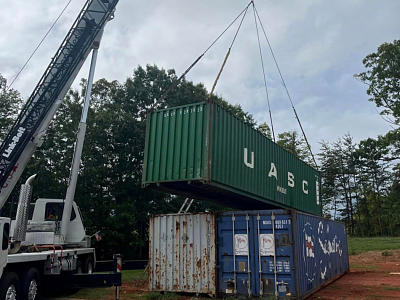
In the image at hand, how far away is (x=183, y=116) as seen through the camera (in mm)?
10531

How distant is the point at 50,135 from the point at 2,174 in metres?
16.3

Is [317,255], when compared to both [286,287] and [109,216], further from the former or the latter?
[109,216]

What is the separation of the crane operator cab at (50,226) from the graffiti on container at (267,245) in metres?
6.29

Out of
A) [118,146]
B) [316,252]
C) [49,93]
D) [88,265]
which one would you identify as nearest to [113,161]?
[118,146]

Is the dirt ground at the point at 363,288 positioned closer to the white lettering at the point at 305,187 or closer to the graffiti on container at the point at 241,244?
the graffiti on container at the point at 241,244

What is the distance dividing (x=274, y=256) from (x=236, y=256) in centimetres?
112

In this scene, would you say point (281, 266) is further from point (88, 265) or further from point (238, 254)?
point (88, 265)

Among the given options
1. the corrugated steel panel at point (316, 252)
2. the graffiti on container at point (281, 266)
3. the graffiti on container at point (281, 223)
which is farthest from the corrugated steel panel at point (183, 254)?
the corrugated steel panel at point (316, 252)

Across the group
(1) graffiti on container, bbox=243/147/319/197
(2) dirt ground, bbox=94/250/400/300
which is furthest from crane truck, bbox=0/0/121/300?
(1) graffiti on container, bbox=243/147/319/197

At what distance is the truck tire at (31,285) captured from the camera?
28.7ft

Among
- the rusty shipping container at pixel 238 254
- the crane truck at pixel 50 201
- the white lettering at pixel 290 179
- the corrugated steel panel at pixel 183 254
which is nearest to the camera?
the crane truck at pixel 50 201

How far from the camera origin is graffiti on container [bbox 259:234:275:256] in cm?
1010

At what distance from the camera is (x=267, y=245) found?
10172 millimetres

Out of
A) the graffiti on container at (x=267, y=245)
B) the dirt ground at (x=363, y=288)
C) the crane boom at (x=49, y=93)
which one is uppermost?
the crane boom at (x=49, y=93)
